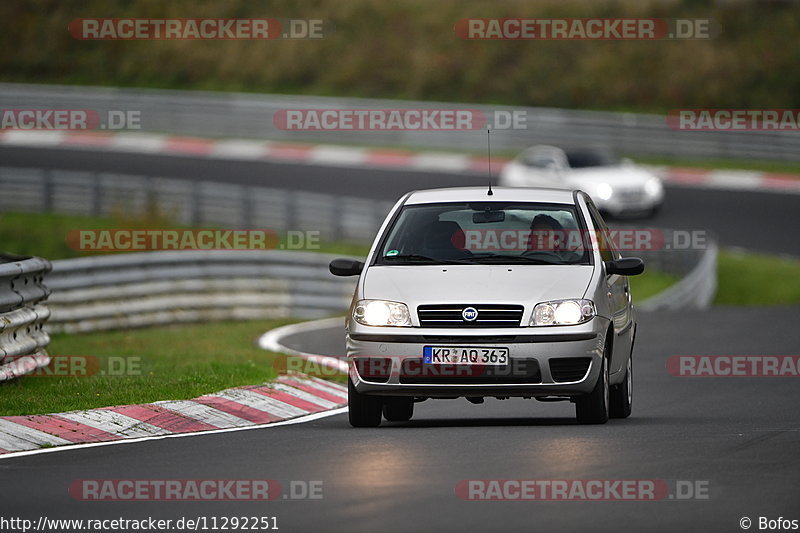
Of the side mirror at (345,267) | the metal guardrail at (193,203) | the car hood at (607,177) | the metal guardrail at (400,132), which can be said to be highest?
the metal guardrail at (400,132)

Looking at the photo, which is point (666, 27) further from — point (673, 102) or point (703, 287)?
point (703, 287)

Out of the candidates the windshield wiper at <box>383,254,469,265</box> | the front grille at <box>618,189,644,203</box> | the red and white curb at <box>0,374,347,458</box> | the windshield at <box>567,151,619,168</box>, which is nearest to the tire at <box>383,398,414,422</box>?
the red and white curb at <box>0,374,347,458</box>

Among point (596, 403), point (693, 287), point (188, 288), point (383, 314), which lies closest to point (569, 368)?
point (596, 403)

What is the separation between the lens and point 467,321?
11.4m

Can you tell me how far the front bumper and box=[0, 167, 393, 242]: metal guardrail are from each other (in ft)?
71.5

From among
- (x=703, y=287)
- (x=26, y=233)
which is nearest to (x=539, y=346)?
(x=703, y=287)

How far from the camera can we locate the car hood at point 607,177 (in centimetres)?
3628

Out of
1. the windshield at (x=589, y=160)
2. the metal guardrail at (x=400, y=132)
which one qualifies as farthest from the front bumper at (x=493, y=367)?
the metal guardrail at (x=400, y=132)

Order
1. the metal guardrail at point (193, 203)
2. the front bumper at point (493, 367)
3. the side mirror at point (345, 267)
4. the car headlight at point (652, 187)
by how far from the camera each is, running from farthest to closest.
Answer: the car headlight at point (652, 187)
the metal guardrail at point (193, 203)
the side mirror at point (345, 267)
the front bumper at point (493, 367)

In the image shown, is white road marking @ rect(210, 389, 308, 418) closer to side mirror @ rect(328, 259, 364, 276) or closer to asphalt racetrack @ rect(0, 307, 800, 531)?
asphalt racetrack @ rect(0, 307, 800, 531)

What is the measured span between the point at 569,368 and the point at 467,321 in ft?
2.48

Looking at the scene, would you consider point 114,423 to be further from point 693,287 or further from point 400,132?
point 400,132

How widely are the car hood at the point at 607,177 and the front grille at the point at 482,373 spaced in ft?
82.0

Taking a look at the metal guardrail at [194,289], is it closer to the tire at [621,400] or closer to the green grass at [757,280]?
the green grass at [757,280]
